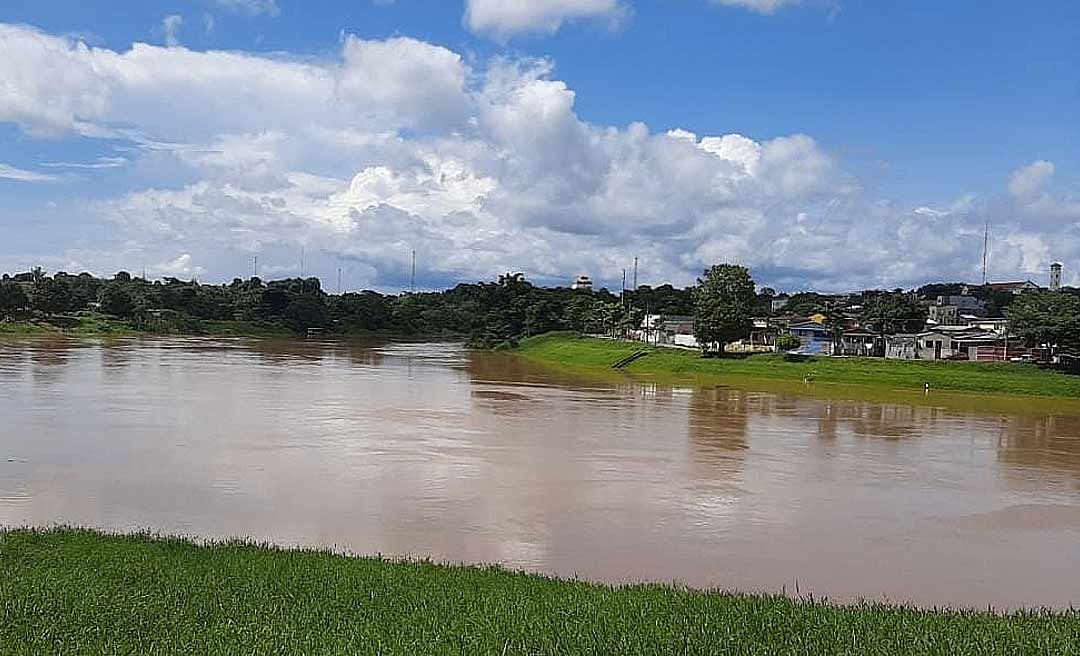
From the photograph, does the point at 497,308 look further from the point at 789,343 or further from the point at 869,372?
the point at 869,372

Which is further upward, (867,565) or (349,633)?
(349,633)

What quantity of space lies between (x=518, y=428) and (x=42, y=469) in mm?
13000

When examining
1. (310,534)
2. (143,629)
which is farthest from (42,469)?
(143,629)

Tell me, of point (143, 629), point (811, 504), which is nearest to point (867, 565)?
point (811, 504)

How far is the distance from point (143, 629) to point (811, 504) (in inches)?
521

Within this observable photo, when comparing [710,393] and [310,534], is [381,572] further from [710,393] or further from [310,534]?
[710,393]

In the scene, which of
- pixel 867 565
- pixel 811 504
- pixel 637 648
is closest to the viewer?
pixel 637 648

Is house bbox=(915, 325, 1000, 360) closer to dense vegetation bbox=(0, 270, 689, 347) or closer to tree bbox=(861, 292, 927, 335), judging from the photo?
tree bbox=(861, 292, 927, 335)

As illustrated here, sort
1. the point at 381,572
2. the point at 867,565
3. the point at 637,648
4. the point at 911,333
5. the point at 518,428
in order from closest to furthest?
the point at 637,648
the point at 381,572
the point at 867,565
the point at 518,428
the point at 911,333

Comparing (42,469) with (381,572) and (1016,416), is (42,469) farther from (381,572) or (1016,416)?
(1016,416)

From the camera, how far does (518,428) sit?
27.2 metres

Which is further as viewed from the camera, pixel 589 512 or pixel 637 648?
pixel 589 512

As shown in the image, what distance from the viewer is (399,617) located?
7.17 metres

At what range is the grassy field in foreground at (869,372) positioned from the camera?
142ft
